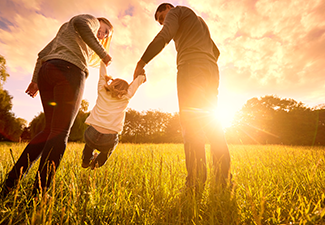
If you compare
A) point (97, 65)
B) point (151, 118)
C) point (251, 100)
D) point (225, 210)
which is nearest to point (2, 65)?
point (151, 118)

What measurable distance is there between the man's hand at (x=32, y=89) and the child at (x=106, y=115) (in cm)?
74

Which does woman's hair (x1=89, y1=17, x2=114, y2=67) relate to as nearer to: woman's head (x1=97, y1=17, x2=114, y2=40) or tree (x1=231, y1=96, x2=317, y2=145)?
woman's head (x1=97, y1=17, x2=114, y2=40)

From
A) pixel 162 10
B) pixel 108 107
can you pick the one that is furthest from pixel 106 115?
pixel 162 10

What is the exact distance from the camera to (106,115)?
2160 mm

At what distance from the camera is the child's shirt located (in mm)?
2146

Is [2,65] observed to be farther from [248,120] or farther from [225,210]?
[248,120]

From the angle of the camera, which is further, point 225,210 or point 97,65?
point 97,65

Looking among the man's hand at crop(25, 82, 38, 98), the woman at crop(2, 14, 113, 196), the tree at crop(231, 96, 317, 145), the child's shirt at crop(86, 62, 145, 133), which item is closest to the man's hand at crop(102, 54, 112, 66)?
the woman at crop(2, 14, 113, 196)

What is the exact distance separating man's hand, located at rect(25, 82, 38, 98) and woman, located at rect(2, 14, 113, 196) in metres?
0.40

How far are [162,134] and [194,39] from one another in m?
21.3

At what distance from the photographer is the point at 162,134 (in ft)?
74.9

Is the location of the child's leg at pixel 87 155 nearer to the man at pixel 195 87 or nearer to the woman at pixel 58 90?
the woman at pixel 58 90

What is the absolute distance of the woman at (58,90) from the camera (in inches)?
54.6

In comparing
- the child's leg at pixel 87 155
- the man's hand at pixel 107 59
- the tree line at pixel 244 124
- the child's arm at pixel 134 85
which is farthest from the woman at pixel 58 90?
the tree line at pixel 244 124
